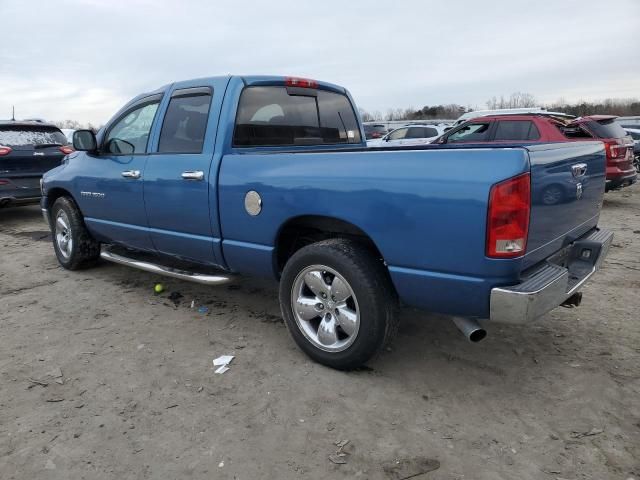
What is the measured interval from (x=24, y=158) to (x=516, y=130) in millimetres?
8626

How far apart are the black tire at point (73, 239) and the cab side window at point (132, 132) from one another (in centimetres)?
94

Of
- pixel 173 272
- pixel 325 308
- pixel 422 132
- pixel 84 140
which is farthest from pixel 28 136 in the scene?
pixel 422 132

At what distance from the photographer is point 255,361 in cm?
333

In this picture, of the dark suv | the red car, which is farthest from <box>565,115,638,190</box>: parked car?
the dark suv

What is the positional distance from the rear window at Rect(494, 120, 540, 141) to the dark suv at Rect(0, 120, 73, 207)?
26.4 ft

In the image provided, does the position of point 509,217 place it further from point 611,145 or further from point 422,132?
point 422,132

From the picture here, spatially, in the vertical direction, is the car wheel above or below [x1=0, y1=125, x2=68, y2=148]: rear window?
below

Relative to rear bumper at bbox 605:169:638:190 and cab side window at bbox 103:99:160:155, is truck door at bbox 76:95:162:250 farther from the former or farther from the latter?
rear bumper at bbox 605:169:638:190

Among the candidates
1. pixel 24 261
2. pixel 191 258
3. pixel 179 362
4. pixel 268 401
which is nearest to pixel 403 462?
pixel 268 401

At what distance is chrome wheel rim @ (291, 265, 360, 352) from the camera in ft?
9.85

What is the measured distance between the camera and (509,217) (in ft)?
7.63

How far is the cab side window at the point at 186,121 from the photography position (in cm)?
379

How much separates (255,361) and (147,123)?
2.39 meters

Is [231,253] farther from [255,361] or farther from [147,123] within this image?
[147,123]
